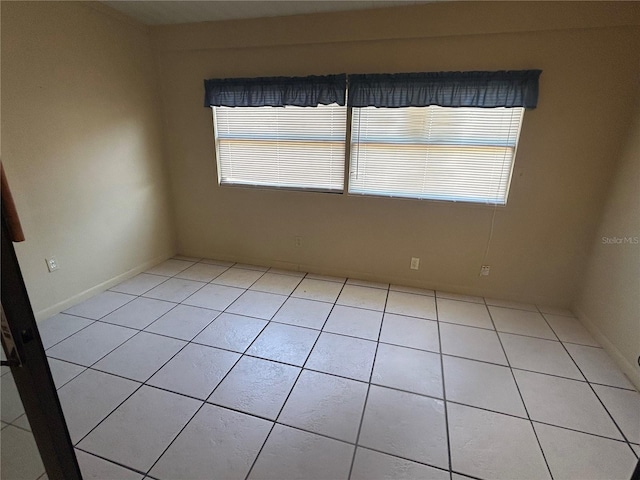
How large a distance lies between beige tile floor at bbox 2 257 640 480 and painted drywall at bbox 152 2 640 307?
487 millimetres

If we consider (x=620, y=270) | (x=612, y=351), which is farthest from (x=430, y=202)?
(x=612, y=351)

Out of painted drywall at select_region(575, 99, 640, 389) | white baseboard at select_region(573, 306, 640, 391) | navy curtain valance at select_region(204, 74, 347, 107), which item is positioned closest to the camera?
white baseboard at select_region(573, 306, 640, 391)

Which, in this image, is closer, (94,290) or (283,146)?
(94,290)

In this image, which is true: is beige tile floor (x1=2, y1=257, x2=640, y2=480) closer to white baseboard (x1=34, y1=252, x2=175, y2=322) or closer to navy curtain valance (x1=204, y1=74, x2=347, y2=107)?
white baseboard (x1=34, y1=252, x2=175, y2=322)

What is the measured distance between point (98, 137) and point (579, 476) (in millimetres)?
3856

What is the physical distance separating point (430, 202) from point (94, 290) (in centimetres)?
316

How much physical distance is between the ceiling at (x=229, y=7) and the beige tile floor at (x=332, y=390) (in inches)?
95.7

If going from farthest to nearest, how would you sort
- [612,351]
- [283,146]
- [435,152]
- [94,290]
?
[283,146] → [94,290] → [435,152] → [612,351]

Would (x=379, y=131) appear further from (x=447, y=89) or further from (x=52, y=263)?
(x=52, y=263)

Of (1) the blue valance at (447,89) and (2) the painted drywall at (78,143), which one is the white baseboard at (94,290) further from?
(1) the blue valance at (447,89)

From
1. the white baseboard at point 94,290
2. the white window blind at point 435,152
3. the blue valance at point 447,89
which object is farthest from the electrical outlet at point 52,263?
the blue valance at point 447,89

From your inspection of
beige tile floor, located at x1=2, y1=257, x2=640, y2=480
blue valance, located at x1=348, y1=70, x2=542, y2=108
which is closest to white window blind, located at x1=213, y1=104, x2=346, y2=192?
blue valance, located at x1=348, y1=70, x2=542, y2=108

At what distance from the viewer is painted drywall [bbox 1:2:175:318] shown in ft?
6.86

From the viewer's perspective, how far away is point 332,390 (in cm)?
177
